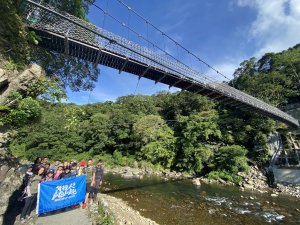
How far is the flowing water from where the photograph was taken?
9.61m

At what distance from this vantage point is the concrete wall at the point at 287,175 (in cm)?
1800

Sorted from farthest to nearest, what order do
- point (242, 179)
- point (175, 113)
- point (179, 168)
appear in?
point (175, 113) < point (179, 168) < point (242, 179)

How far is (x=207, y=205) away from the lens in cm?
1177

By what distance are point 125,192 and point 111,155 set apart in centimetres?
1742

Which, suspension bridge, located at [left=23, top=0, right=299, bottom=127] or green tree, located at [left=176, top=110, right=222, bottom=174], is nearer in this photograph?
suspension bridge, located at [left=23, top=0, right=299, bottom=127]

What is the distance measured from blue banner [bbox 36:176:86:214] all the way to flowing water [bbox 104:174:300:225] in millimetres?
3523

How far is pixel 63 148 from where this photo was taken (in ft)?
107

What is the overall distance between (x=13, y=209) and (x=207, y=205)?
8.93 m

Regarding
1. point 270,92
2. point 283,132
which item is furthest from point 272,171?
point 270,92

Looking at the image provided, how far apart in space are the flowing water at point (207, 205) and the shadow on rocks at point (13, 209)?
5.05m

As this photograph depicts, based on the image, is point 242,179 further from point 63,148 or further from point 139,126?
point 63,148

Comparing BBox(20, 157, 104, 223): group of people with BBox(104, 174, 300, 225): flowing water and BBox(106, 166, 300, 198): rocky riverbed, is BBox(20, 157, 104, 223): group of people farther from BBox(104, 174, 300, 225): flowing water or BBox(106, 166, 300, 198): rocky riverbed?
BBox(106, 166, 300, 198): rocky riverbed

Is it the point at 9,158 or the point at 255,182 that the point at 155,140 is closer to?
the point at 255,182

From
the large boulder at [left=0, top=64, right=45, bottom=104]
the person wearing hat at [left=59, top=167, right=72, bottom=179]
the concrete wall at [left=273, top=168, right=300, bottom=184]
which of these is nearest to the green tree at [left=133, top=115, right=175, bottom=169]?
the concrete wall at [left=273, top=168, right=300, bottom=184]
